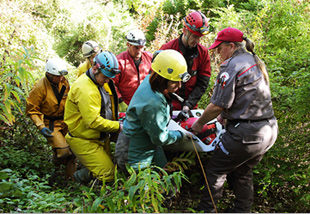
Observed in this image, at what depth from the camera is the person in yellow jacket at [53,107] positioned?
4.51 m

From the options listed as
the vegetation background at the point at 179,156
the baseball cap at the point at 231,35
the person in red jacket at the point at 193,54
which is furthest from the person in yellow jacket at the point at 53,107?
the baseball cap at the point at 231,35

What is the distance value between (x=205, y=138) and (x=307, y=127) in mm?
1509

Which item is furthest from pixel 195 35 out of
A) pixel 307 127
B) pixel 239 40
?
pixel 307 127

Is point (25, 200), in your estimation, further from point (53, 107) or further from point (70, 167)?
point (53, 107)

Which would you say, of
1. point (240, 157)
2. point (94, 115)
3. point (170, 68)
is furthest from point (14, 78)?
point (240, 157)

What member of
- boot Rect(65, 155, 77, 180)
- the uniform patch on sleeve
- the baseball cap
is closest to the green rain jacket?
the uniform patch on sleeve

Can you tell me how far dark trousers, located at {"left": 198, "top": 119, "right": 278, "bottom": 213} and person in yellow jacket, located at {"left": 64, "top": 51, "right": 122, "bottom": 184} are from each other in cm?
139

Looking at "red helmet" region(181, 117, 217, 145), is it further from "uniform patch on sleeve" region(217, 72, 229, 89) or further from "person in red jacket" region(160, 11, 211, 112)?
"uniform patch on sleeve" region(217, 72, 229, 89)

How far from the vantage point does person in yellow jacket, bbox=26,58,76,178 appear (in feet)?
14.8

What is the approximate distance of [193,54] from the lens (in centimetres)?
445

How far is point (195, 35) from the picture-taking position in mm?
4227

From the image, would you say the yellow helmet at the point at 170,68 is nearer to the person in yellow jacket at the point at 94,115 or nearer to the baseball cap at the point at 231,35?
the baseball cap at the point at 231,35

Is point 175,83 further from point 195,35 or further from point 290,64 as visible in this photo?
point 290,64

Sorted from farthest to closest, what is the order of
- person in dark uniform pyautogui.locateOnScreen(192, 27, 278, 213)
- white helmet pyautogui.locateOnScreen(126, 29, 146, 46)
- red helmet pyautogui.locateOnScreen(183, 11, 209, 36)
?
1. white helmet pyautogui.locateOnScreen(126, 29, 146, 46)
2. red helmet pyautogui.locateOnScreen(183, 11, 209, 36)
3. person in dark uniform pyautogui.locateOnScreen(192, 27, 278, 213)
